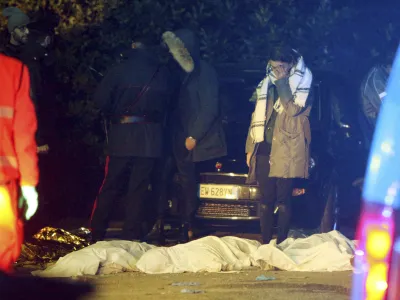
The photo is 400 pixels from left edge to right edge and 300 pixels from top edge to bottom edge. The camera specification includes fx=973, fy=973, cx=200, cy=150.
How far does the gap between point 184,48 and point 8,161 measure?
4730 millimetres

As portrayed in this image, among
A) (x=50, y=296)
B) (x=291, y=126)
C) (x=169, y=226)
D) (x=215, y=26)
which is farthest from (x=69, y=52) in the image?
(x=50, y=296)

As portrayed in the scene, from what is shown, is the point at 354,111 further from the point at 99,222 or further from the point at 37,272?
the point at 37,272

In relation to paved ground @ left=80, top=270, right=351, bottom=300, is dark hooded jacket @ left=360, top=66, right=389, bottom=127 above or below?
above

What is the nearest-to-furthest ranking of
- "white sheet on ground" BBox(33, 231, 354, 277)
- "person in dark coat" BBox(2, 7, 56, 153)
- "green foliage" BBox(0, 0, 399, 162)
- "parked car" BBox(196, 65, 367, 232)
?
1. "white sheet on ground" BBox(33, 231, 354, 277)
2. "person in dark coat" BBox(2, 7, 56, 153)
3. "parked car" BBox(196, 65, 367, 232)
4. "green foliage" BBox(0, 0, 399, 162)

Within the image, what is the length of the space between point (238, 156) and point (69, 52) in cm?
289

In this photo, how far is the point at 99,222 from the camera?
9.78m

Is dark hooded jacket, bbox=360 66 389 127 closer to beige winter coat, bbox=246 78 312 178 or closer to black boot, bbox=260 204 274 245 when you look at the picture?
beige winter coat, bbox=246 78 312 178

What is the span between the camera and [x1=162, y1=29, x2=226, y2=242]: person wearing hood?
9781 millimetres

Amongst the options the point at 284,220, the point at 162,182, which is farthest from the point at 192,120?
the point at 284,220

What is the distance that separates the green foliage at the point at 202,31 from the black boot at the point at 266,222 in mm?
2459

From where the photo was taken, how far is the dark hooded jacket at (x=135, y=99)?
960 cm

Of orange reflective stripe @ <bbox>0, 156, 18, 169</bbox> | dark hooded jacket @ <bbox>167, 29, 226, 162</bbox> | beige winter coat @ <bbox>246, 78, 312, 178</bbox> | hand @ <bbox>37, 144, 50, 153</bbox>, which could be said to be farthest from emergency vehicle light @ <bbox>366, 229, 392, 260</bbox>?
hand @ <bbox>37, 144, 50, 153</bbox>

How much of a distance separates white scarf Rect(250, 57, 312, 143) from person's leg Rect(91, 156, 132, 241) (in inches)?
51.8

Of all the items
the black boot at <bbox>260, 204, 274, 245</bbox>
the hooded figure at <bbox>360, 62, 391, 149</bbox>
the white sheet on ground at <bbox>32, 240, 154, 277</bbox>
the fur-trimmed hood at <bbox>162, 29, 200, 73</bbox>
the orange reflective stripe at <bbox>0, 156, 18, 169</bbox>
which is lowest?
the white sheet on ground at <bbox>32, 240, 154, 277</bbox>
